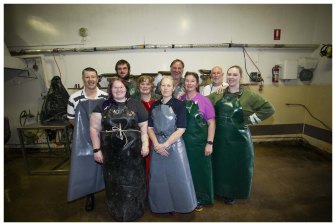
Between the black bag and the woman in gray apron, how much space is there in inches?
81.3

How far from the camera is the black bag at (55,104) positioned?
3.19m

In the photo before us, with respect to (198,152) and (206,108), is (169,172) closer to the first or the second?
(198,152)

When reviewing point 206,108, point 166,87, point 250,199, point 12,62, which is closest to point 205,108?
point 206,108

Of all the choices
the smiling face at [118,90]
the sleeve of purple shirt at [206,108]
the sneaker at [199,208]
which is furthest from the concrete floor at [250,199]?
the smiling face at [118,90]

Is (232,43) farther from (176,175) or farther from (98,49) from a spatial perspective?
(176,175)

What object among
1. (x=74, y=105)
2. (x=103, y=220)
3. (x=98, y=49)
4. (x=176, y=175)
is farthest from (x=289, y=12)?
(x=103, y=220)

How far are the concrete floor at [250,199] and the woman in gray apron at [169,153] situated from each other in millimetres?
344

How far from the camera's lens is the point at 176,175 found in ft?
5.57

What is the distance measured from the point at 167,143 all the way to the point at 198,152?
13.9 inches

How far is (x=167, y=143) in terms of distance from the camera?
5.39ft

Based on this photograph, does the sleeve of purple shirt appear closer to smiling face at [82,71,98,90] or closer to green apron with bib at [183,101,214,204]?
green apron with bib at [183,101,214,204]

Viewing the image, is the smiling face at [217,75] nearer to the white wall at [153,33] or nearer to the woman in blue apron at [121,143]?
the woman in blue apron at [121,143]

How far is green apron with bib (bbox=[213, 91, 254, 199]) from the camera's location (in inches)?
73.8

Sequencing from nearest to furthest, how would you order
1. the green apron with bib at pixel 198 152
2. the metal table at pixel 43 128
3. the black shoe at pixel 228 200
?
the green apron with bib at pixel 198 152
the black shoe at pixel 228 200
the metal table at pixel 43 128
